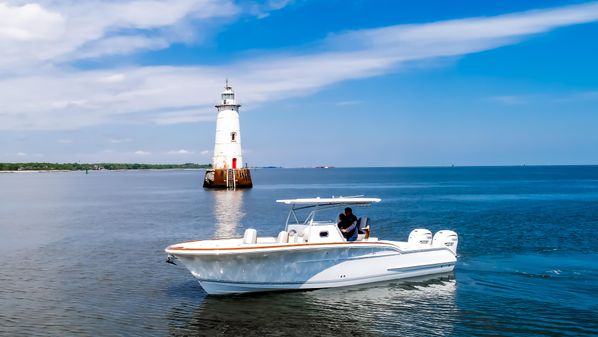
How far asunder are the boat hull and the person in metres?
0.77

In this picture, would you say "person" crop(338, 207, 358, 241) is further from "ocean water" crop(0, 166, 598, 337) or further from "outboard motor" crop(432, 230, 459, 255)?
"outboard motor" crop(432, 230, 459, 255)

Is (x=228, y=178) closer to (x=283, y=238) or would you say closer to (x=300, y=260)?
(x=283, y=238)

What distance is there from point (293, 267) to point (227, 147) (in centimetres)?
5412

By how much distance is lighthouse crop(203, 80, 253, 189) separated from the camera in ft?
225

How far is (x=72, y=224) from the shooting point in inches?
1483

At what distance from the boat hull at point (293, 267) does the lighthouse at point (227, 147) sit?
52.4 metres

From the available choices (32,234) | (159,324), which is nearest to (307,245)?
(159,324)

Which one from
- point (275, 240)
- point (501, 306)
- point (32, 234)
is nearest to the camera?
point (501, 306)

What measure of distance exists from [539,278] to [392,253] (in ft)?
17.3

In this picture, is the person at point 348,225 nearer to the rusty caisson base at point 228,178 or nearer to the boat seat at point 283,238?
the boat seat at point 283,238

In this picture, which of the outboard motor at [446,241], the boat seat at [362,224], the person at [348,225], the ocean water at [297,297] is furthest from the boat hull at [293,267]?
the outboard motor at [446,241]

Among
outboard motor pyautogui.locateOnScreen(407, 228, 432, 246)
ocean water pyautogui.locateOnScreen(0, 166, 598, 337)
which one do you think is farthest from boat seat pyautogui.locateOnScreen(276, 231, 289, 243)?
outboard motor pyautogui.locateOnScreen(407, 228, 432, 246)

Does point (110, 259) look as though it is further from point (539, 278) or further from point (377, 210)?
point (377, 210)

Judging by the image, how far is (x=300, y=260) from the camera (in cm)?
1639
